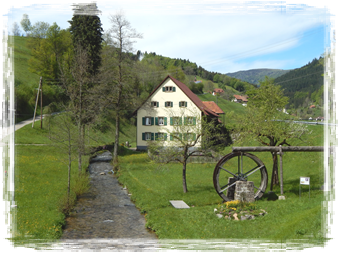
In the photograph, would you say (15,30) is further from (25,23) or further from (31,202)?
(31,202)

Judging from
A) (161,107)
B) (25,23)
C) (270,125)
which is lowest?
(270,125)

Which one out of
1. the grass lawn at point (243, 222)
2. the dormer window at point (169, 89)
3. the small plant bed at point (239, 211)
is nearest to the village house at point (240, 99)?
the dormer window at point (169, 89)

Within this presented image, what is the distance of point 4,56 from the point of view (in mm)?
86500

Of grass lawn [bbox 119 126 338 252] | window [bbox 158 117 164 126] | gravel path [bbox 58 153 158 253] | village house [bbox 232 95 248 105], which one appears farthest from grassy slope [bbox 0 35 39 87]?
village house [bbox 232 95 248 105]

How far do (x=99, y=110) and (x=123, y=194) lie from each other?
18.6 metres

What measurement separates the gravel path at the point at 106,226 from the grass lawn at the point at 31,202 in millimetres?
1111

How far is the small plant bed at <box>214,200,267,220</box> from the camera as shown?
17047 millimetres

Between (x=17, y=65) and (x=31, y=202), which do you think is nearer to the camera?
(x=31, y=202)

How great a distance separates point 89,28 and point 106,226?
3786 centimetres

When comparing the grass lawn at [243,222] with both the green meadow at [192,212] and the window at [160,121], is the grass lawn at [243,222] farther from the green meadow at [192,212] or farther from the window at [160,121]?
the window at [160,121]

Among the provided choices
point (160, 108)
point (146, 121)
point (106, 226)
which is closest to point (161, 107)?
point (160, 108)

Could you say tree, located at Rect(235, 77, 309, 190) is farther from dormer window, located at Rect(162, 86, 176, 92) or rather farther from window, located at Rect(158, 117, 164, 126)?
window, located at Rect(158, 117, 164, 126)

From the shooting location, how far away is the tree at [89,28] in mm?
A: 47844

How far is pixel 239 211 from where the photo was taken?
17750 mm
